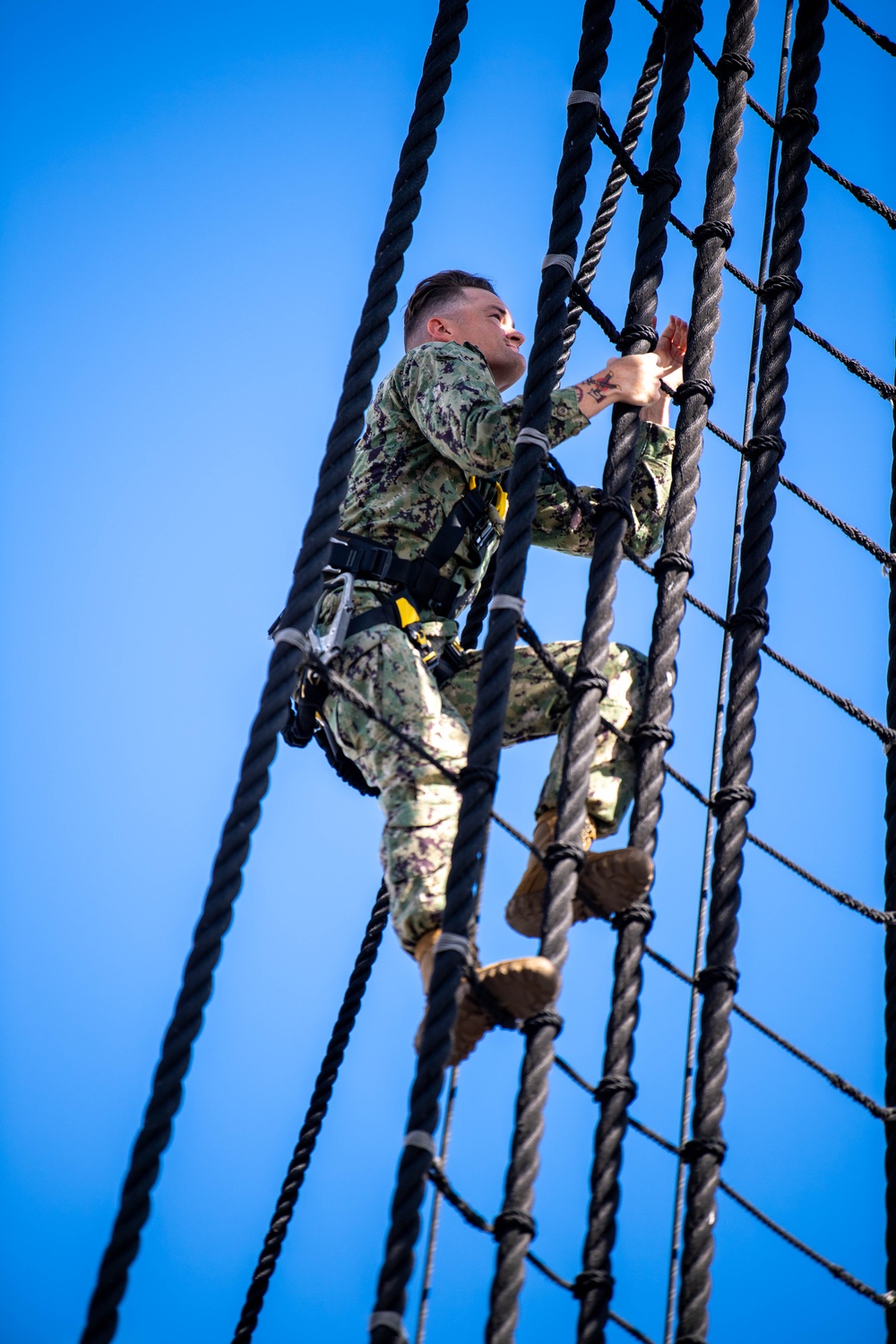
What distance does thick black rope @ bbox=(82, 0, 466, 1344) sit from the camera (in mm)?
2402

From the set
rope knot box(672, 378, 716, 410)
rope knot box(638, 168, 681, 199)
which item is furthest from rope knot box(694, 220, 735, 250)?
rope knot box(672, 378, 716, 410)

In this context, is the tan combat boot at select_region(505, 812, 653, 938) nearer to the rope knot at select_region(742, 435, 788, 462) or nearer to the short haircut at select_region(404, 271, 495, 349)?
the rope knot at select_region(742, 435, 788, 462)

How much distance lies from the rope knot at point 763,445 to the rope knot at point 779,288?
39 cm

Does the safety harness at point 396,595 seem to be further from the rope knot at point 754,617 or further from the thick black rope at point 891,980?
the thick black rope at point 891,980

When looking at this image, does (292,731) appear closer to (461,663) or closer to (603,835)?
(461,663)

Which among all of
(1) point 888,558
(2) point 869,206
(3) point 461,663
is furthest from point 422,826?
(2) point 869,206

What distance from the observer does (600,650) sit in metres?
3.28

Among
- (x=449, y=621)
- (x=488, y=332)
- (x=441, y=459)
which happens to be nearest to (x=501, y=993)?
(x=449, y=621)

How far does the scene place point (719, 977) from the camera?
3244 mm

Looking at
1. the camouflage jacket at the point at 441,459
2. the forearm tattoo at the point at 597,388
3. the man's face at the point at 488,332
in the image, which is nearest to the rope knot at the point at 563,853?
the camouflage jacket at the point at 441,459

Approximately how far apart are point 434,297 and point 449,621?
1.28m

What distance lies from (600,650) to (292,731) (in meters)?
1.02

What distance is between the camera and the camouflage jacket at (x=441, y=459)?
144 inches

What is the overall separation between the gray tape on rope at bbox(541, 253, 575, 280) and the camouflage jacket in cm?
32
